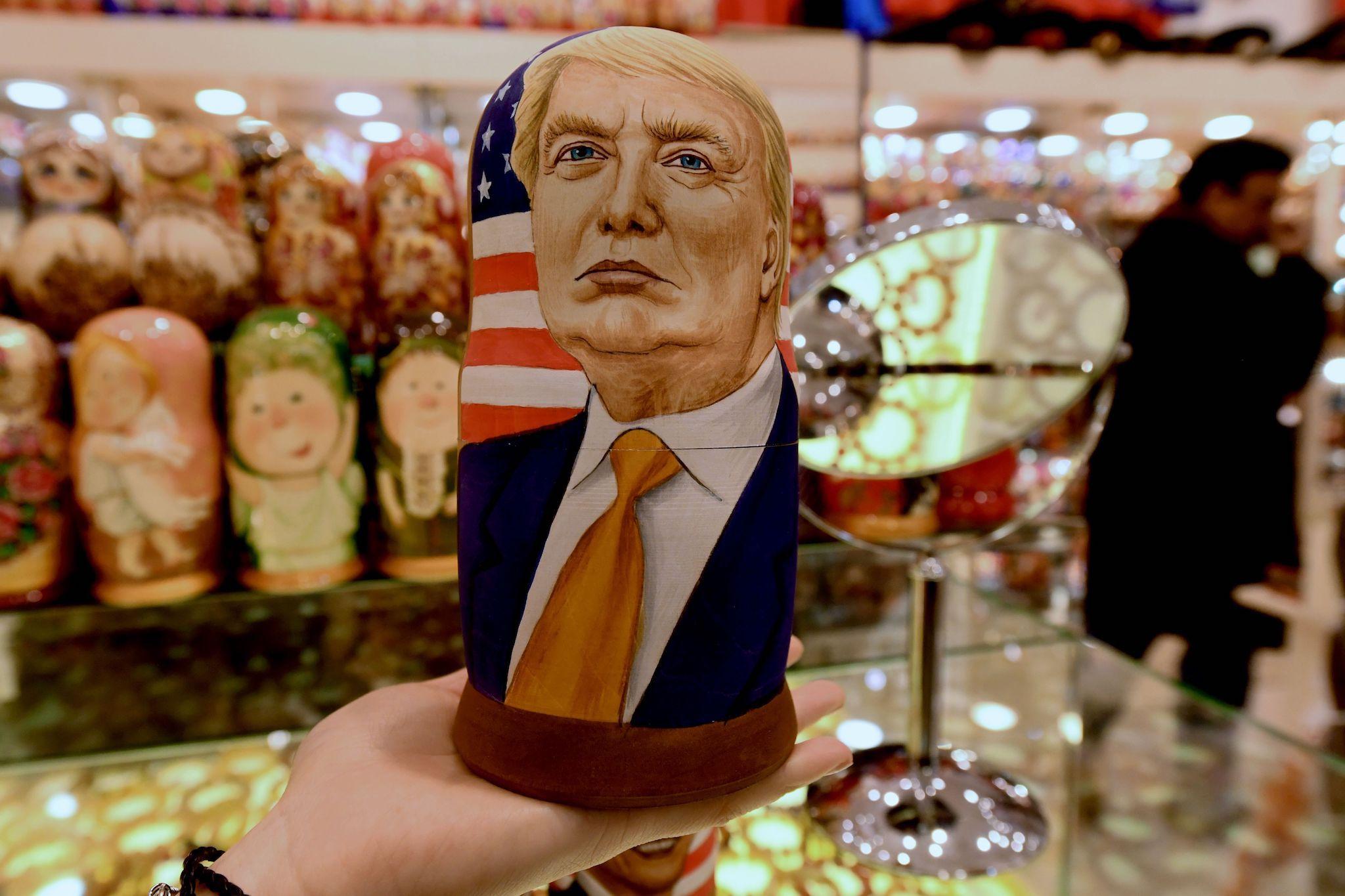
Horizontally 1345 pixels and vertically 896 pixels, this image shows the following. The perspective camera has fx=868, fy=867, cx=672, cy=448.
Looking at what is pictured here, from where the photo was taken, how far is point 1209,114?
2805 mm

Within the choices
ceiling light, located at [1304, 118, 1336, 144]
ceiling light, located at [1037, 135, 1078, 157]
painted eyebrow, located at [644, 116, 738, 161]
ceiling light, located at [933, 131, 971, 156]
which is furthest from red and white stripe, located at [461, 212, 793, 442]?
ceiling light, located at [1304, 118, 1336, 144]

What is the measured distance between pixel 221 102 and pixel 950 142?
6.78 feet

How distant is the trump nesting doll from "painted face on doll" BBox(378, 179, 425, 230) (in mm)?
721

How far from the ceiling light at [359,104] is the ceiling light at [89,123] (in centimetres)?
55

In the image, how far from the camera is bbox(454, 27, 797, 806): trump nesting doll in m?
0.57

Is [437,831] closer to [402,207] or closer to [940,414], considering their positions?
[940,414]

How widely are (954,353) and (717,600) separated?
0.46m

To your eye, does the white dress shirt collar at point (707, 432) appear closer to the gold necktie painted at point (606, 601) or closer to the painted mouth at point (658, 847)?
the gold necktie painted at point (606, 601)

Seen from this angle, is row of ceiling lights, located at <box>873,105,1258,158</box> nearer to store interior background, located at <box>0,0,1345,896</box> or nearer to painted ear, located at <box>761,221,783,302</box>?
store interior background, located at <box>0,0,1345,896</box>

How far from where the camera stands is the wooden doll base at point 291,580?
46.3 inches

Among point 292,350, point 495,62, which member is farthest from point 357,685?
point 495,62

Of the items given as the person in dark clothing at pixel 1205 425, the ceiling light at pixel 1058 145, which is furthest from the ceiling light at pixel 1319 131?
the person in dark clothing at pixel 1205 425

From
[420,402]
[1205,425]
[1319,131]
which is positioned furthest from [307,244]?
[1319,131]

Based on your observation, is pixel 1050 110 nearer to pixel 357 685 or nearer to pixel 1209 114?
pixel 1209 114
